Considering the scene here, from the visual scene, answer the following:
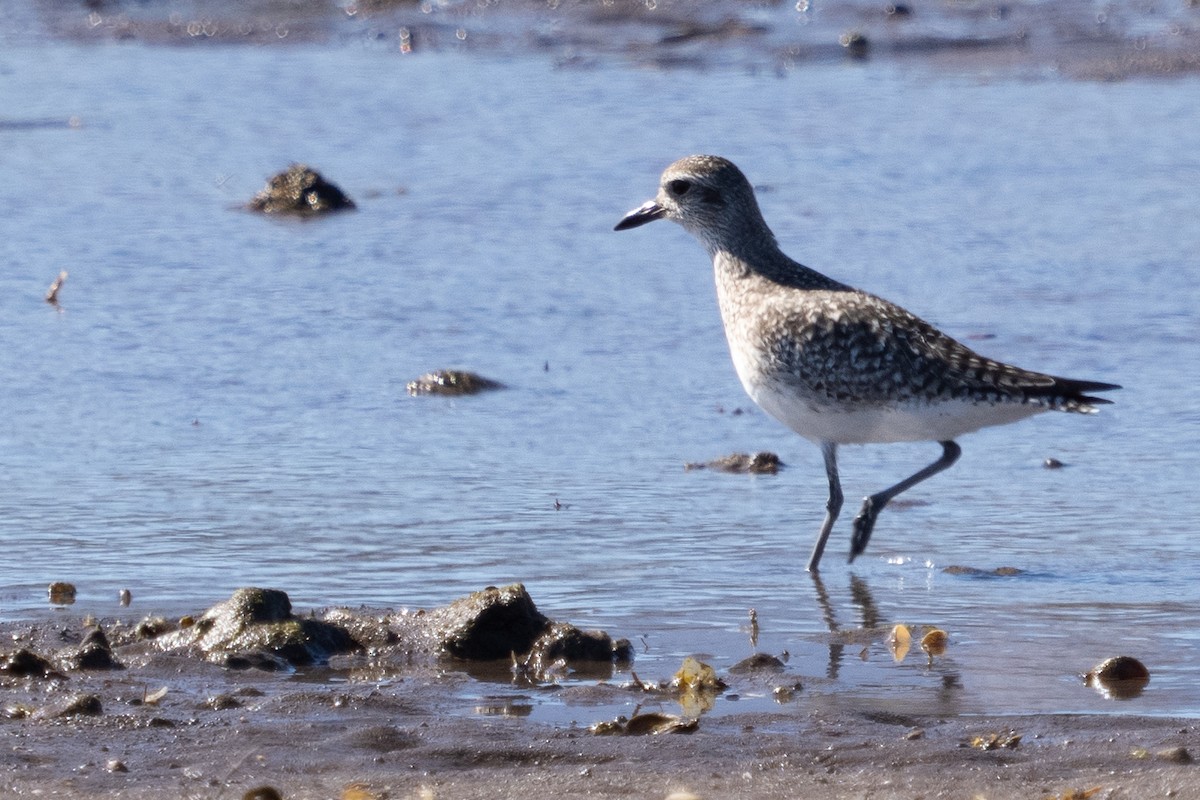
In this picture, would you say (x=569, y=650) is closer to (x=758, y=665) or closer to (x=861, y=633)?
(x=758, y=665)

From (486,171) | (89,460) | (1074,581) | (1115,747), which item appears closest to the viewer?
(1115,747)

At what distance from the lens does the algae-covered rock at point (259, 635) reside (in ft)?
17.7

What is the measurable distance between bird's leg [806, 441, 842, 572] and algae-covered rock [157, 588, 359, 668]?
5.79ft

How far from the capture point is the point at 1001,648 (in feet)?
18.9

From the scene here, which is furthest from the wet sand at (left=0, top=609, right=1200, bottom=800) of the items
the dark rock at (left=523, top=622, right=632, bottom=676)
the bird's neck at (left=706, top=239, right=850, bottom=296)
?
the bird's neck at (left=706, top=239, right=850, bottom=296)

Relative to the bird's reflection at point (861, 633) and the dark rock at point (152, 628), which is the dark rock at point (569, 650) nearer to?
the bird's reflection at point (861, 633)

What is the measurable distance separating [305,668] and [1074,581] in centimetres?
246

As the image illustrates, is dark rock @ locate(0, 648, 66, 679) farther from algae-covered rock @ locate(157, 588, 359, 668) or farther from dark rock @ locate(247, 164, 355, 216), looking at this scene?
dark rock @ locate(247, 164, 355, 216)

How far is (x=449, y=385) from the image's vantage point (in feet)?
28.5

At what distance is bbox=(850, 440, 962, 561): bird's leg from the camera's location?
6730mm

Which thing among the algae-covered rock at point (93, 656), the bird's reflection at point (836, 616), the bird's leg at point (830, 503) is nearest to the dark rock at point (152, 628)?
the algae-covered rock at point (93, 656)

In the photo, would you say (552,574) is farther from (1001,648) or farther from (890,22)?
(890,22)

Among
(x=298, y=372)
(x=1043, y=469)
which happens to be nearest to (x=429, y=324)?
(x=298, y=372)

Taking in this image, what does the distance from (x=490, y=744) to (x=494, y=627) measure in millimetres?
820
